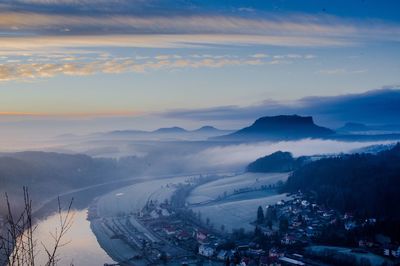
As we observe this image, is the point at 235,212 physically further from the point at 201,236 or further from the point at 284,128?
the point at 284,128

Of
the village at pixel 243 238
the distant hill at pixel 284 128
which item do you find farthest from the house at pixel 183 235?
the distant hill at pixel 284 128

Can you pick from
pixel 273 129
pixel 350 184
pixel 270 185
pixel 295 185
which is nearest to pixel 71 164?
pixel 270 185

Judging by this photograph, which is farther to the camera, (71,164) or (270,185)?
(71,164)

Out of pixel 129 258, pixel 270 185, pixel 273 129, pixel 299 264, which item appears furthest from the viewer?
pixel 273 129

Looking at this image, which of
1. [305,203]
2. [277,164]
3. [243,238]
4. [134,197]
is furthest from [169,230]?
[277,164]

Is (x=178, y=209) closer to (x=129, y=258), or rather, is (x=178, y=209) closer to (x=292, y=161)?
(x=129, y=258)

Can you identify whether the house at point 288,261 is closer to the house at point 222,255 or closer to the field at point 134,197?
the house at point 222,255

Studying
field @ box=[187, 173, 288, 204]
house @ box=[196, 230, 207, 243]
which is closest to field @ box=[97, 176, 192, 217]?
field @ box=[187, 173, 288, 204]
